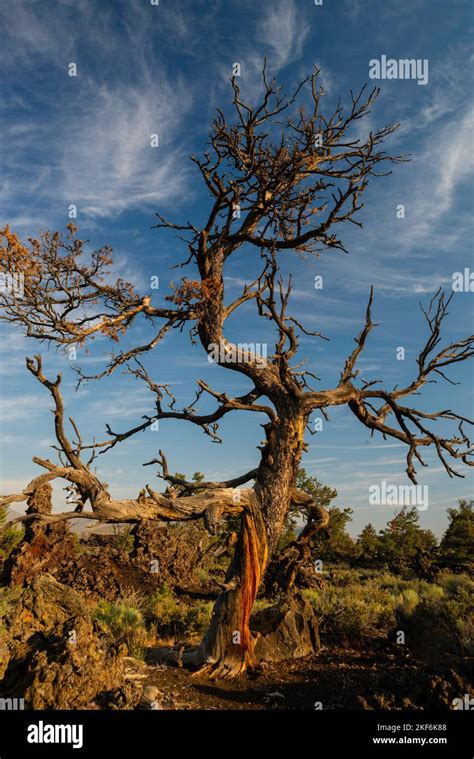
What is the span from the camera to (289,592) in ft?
34.0

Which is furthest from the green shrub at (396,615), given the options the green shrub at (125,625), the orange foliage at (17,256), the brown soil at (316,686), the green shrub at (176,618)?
the orange foliage at (17,256)

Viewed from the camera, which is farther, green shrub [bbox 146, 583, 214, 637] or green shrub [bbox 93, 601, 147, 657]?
green shrub [bbox 146, 583, 214, 637]

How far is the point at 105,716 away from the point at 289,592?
5.37m

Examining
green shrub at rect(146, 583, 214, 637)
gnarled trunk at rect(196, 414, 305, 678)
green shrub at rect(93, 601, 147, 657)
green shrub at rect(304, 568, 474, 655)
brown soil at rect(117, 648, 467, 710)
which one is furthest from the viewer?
green shrub at rect(146, 583, 214, 637)

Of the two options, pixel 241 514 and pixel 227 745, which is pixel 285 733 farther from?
pixel 241 514

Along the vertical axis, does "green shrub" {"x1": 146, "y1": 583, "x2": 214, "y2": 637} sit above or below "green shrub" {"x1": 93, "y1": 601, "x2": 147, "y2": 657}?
below

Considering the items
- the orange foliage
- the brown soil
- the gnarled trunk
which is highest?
the orange foliage

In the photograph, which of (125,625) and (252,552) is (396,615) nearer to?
(252,552)

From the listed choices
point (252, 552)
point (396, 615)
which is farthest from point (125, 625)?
point (396, 615)

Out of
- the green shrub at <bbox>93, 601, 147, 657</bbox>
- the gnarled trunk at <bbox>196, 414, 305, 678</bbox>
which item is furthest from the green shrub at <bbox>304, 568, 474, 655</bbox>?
the green shrub at <bbox>93, 601, 147, 657</bbox>

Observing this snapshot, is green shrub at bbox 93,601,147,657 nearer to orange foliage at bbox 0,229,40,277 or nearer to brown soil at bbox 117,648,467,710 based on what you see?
brown soil at bbox 117,648,467,710

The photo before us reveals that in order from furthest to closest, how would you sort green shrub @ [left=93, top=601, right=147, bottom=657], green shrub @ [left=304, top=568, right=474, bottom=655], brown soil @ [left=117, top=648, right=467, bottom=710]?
green shrub @ [left=304, top=568, right=474, bottom=655], green shrub @ [left=93, top=601, right=147, bottom=657], brown soil @ [left=117, top=648, right=467, bottom=710]

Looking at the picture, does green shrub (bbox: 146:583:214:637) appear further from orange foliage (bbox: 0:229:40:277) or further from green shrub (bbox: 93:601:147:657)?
orange foliage (bbox: 0:229:40:277)

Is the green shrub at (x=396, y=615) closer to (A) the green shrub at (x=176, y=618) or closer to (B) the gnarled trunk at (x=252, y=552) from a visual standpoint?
(A) the green shrub at (x=176, y=618)
